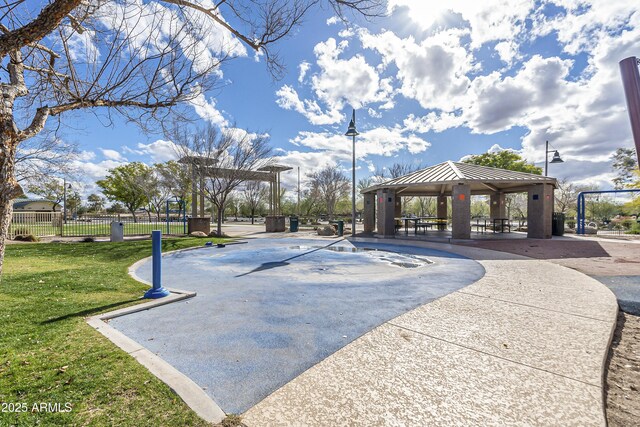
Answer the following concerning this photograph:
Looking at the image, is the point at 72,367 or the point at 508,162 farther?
the point at 508,162

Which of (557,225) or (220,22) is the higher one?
(220,22)

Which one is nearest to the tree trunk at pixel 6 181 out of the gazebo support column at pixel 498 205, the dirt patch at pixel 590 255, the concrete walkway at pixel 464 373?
the concrete walkway at pixel 464 373

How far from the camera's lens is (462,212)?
15414 mm

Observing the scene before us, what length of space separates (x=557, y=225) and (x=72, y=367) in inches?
897

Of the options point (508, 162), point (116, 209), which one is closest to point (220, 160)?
point (508, 162)

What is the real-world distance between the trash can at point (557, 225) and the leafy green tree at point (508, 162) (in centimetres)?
1720

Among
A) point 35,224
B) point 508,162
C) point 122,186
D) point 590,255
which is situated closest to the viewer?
point 590,255

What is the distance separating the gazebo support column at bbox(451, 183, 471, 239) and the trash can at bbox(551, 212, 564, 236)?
6996 millimetres

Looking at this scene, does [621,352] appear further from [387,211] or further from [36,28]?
[387,211]

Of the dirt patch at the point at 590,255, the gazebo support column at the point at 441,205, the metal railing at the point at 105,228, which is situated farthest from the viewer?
the gazebo support column at the point at 441,205

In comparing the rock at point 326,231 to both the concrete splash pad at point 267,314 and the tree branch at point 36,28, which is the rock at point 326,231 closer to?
the concrete splash pad at point 267,314

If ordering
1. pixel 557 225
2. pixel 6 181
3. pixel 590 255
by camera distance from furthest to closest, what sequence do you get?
pixel 557 225
pixel 590 255
pixel 6 181

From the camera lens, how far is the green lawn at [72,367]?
6.82 feet

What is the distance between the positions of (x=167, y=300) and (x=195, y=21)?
16.3ft
